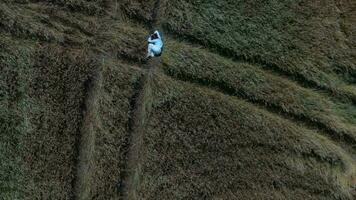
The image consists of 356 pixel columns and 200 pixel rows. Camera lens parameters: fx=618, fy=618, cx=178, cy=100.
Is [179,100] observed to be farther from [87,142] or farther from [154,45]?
[87,142]

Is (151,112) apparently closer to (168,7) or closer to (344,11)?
(168,7)

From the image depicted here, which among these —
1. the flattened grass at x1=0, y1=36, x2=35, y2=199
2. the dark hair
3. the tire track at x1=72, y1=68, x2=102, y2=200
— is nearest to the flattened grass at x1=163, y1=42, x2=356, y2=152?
the dark hair

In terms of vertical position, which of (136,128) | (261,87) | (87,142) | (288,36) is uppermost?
(288,36)

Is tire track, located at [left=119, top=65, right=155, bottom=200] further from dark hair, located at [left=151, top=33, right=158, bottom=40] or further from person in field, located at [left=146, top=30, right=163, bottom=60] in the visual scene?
dark hair, located at [left=151, top=33, right=158, bottom=40]

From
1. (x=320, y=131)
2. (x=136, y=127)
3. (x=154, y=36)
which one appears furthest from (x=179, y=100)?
(x=320, y=131)

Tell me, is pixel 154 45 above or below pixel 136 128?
above

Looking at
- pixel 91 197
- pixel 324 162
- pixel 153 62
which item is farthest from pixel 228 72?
pixel 91 197
